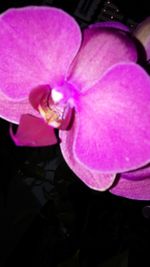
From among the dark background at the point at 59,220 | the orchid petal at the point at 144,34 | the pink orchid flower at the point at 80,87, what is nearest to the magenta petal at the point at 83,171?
the pink orchid flower at the point at 80,87

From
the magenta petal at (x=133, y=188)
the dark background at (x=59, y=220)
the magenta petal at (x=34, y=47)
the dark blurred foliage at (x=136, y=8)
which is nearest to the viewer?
the magenta petal at (x=34, y=47)

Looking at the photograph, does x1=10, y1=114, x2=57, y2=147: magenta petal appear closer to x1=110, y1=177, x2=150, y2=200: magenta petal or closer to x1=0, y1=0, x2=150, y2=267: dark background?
x1=110, y1=177, x2=150, y2=200: magenta petal

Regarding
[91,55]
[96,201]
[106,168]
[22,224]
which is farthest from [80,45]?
[22,224]

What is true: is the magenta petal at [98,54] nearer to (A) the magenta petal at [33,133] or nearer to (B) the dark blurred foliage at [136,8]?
(A) the magenta petal at [33,133]

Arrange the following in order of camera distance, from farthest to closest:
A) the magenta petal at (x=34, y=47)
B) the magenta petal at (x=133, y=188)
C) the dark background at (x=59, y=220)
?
the dark background at (x=59, y=220), the magenta petal at (x=133, y=188), the magenta petal at (x=34, y=47)

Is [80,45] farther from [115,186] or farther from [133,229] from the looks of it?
[133,229]

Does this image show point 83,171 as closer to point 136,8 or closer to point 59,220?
point 59,220
